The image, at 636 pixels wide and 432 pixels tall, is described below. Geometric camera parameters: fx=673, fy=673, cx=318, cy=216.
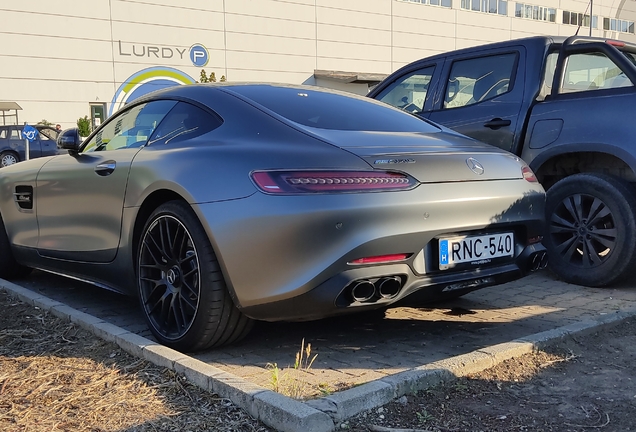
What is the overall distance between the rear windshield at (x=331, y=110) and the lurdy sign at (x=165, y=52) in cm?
3038

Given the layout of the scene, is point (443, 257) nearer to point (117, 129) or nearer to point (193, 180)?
point (193, 180)

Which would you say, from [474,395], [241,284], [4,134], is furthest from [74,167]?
[4,134]

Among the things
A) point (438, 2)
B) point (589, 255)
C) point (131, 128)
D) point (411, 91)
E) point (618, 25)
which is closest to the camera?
point (131, 128)

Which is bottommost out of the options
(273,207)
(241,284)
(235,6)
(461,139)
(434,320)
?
(434,320)

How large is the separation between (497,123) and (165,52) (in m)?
30.3

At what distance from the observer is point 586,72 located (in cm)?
534

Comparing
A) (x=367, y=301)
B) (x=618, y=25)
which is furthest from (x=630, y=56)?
(x=618, y=25)

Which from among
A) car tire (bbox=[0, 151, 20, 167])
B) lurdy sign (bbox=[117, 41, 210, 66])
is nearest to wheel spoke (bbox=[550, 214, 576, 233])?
car tire (bbox=[0, 151, 20, 167])

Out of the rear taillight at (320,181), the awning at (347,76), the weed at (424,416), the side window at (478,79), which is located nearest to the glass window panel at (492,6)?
the awning at (347,76)

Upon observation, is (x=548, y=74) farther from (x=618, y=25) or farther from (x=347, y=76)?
(x=618, y=25)

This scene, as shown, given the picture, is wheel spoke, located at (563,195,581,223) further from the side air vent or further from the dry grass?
the side air vent

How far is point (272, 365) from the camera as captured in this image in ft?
10.5

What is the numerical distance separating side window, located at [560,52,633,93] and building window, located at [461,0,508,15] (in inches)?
1612

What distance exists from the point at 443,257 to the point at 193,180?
1266 mm
